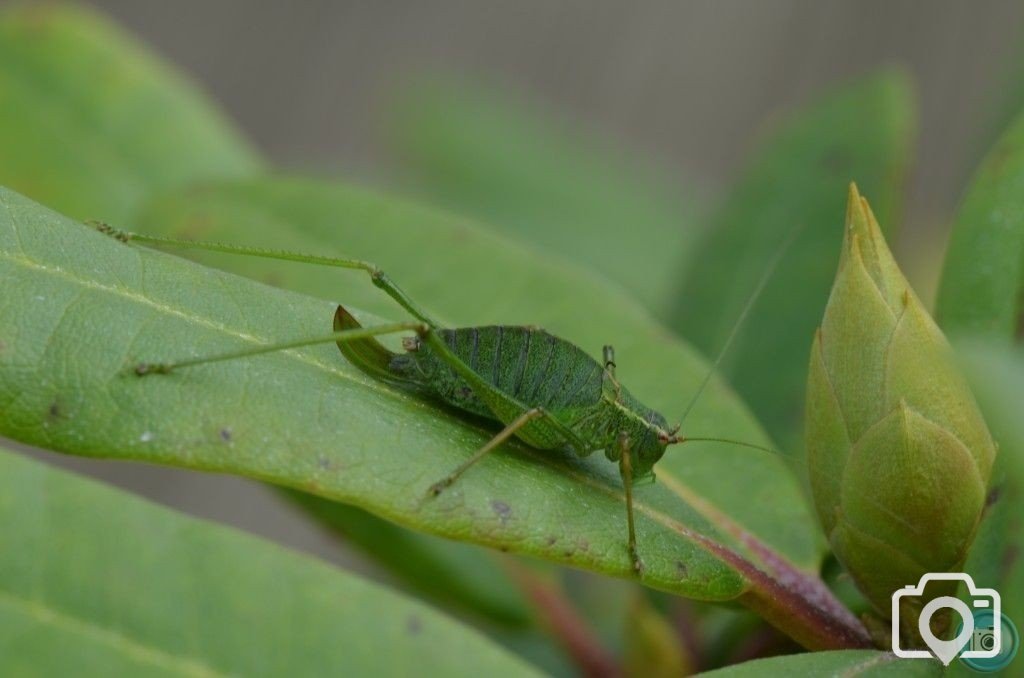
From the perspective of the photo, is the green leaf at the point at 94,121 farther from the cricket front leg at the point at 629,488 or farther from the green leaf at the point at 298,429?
the cricket front leg at the point at 629,488

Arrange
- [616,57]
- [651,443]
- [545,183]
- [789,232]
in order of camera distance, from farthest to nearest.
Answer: [616,57] < [545,183] < [789,232] < [651,443]

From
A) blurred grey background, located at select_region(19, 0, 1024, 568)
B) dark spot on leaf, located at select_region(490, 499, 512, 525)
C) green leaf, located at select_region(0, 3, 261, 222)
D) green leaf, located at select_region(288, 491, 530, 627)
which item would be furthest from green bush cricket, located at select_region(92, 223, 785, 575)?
blurred grey background, located at select_region(19, 0, 1024, 568)

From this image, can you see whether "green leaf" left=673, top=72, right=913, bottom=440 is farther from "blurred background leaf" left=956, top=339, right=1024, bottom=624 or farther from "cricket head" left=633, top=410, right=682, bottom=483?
"blurred background leaf" left=956, top=339, right=1024, bottom=624

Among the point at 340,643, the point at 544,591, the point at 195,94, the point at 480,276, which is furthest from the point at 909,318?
the point at 195,94

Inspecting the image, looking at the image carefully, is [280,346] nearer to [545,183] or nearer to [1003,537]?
[1003,537]

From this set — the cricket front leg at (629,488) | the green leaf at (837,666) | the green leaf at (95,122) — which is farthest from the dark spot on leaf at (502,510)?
the green leaf at (95,122)

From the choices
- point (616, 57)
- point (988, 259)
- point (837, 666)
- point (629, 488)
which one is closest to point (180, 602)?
point (629, 488)
